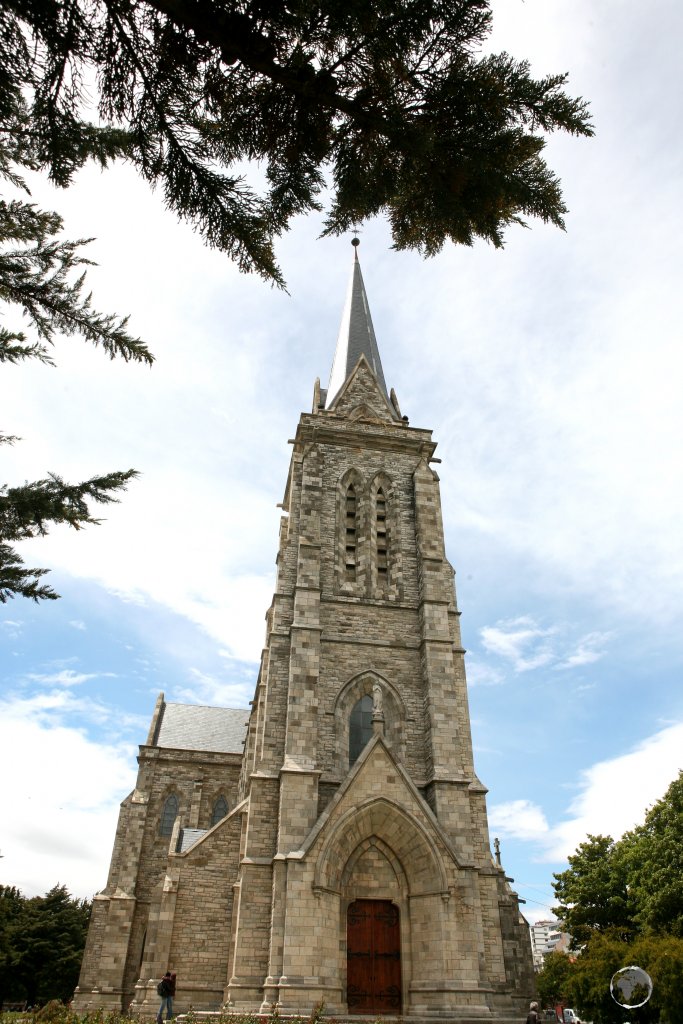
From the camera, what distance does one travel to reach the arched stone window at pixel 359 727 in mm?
19156

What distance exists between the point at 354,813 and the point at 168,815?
710 inches

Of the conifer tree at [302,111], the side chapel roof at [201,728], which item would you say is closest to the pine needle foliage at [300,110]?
the conifer tree at [302,111]

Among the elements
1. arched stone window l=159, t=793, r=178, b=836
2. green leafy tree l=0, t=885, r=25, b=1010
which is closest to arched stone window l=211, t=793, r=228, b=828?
arched stone window l=159, t=793, r=178, b=836

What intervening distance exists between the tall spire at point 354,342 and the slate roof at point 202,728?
18742mm

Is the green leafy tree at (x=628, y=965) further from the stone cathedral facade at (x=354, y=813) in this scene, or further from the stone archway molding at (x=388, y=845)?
the stone archway molding at (x=388, y=845)

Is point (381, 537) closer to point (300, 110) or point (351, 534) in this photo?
point (351, 534)

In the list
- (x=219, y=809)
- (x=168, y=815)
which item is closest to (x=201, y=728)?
(x=219, y=809)

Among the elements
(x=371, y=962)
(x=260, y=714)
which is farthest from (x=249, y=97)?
(x=260, y=714)

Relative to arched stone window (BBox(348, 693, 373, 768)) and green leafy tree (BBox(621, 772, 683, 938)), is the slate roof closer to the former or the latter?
arched stone window (BBox(348, 693, 373, 768))

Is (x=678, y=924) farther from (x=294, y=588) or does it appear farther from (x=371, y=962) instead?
(x=294, y=588)

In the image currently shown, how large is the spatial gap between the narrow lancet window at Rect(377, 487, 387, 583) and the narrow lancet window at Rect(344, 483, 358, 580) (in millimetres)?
800

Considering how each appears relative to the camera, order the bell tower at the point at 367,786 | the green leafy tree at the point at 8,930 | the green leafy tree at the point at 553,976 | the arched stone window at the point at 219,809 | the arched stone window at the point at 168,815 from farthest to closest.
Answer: the green leafy tree at the point at 553,976 → the arched stone window at the point at 219,809 → the arched stone window at the point at 168,815 → the green leafy tree at the point at 8,930 → the bell tower at the point at 367,786

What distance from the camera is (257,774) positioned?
18.0 meters

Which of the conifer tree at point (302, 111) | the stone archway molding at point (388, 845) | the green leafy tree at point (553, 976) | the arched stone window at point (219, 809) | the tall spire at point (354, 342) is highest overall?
the tall spire at point (354, 342)
